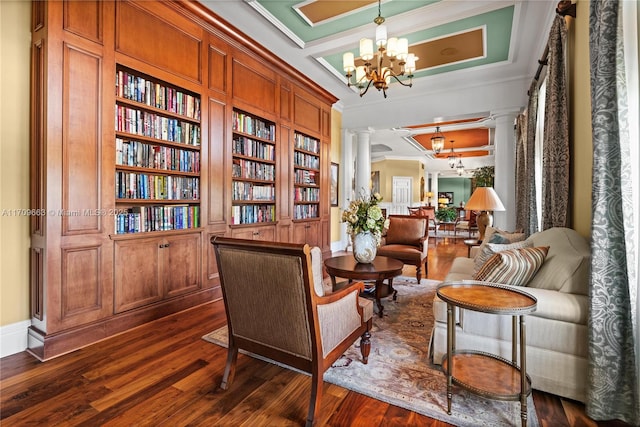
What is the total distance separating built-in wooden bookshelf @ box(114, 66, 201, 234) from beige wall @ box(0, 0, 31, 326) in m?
0.59

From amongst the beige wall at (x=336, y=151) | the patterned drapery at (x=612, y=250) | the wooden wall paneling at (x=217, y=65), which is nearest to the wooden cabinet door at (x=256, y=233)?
the wooden wall paneling at (x=217, y=65)

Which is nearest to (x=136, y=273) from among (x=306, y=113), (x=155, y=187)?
(x=155, y=187)

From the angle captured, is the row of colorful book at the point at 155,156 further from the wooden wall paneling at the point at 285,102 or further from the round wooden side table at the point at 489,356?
the round wooden side table at the point at 489,356

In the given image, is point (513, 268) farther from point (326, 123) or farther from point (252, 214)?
point (326, 123)

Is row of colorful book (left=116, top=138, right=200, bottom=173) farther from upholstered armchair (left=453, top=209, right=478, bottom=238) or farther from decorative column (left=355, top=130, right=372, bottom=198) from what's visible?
upholstered armchair (left=453, top=209, right=478, bottom=238)

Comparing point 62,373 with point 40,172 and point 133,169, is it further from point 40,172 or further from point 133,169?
point 133,169

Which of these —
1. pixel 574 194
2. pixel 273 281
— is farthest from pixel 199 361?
pixel 574 194

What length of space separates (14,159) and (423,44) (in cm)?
463

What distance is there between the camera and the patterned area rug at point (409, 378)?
1.63 metres

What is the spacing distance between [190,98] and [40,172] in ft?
5.08

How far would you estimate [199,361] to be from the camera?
2.21 m

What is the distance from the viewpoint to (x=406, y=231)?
4.91 meters

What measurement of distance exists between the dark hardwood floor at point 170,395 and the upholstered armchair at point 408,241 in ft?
8.25

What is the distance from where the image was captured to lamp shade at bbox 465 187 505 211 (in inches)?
169
